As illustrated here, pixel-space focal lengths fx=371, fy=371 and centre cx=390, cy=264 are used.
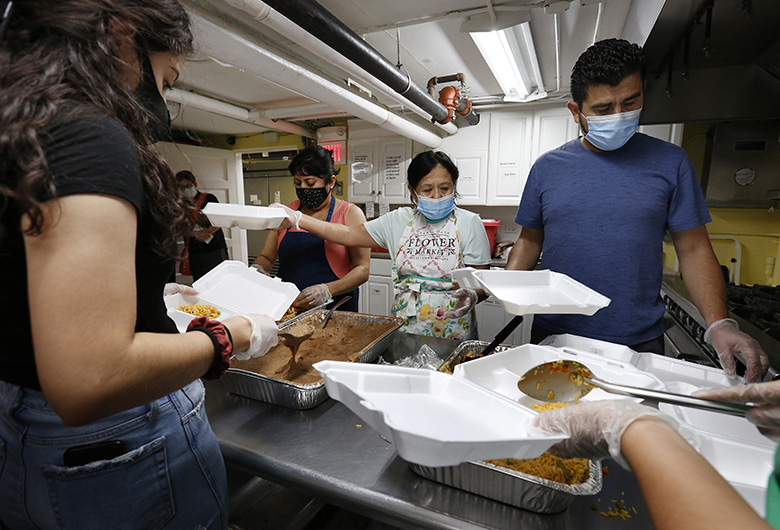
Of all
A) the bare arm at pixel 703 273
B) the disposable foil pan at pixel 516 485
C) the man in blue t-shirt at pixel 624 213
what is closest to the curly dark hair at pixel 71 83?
the disposable foil pan at pixel 516 485

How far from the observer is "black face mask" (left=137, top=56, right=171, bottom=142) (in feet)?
2.46

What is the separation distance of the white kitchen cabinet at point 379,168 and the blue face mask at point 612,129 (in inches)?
136

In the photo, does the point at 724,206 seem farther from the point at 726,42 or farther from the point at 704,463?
the point at 704,463

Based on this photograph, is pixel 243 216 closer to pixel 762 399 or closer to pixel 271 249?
pixel 271 249

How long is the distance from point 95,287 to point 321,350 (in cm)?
100

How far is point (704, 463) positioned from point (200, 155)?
5.83m

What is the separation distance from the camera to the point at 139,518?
0.73m

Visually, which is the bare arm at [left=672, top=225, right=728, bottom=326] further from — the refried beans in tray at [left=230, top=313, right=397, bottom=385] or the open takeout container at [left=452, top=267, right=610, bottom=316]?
the refried beans in tray at [left=230, top=313, right=397, bottom=385]

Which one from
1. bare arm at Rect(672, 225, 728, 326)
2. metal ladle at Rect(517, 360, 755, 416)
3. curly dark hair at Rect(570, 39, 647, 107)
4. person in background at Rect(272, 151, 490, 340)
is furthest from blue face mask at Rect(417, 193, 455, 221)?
metal ladle at Rect(517, 360, 755, 416)

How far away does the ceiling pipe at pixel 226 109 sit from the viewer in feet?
11.0

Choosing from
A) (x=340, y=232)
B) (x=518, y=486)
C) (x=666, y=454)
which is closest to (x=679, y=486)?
(x=666, y=454)

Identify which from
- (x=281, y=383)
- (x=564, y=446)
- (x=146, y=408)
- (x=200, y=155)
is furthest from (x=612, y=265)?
(x=200, y=155)

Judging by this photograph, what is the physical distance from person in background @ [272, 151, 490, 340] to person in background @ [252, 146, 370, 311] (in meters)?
0.29

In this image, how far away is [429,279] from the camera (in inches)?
80.6
